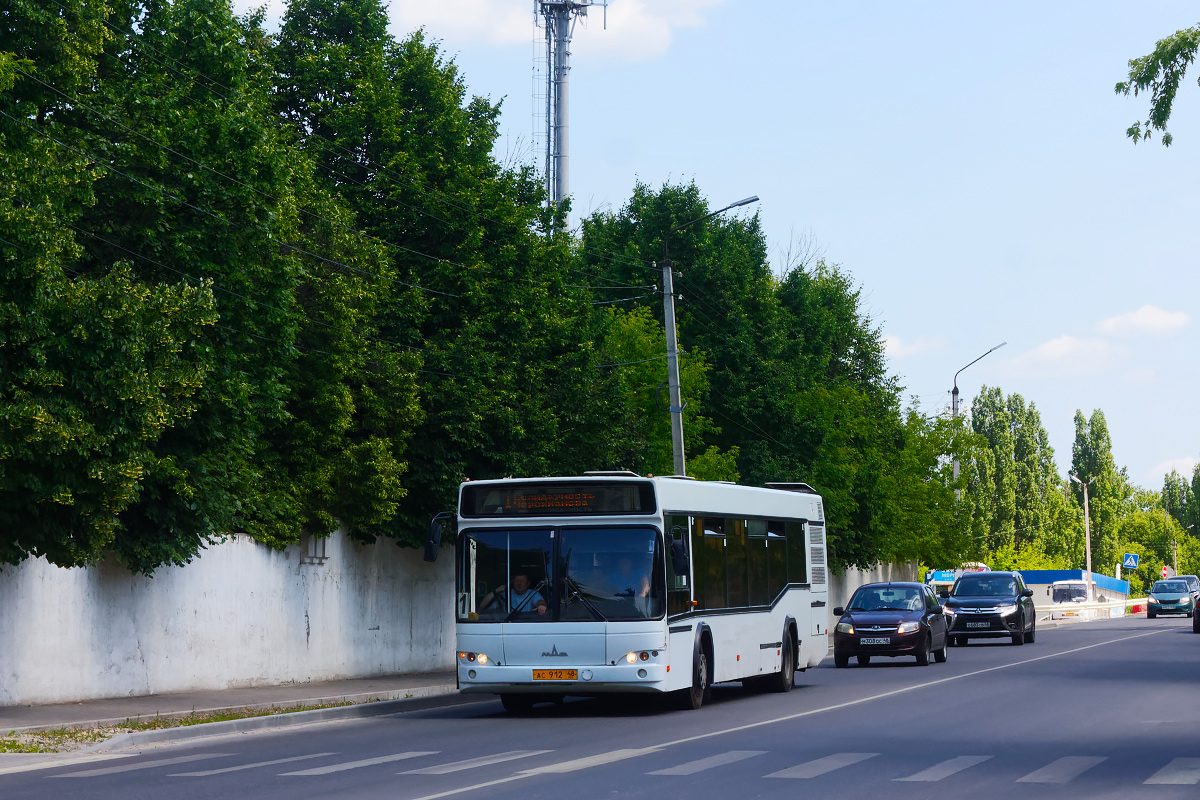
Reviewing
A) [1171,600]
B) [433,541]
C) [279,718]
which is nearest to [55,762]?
[279,718]

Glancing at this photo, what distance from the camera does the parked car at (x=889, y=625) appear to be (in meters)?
30.4

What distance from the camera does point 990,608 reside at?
136 ft

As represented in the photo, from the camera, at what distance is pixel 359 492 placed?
26.7m

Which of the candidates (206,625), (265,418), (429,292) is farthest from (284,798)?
(429,292)

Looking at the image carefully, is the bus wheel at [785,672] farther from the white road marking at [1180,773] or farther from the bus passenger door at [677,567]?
the white road marking at [1180,773]

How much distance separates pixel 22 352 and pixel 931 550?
47.2 meters

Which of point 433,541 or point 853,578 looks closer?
point 433,541

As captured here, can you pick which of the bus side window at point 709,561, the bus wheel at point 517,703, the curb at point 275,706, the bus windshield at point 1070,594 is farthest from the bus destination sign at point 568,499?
the bus windshield at point 1070,594

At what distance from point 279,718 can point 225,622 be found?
562 cm

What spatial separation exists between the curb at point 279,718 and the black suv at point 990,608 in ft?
68.7

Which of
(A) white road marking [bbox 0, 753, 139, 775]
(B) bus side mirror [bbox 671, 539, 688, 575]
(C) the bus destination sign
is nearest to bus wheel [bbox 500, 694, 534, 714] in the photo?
(C) the bus destination sign

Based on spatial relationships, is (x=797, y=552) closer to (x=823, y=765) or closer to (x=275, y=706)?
(x=275, y=706)

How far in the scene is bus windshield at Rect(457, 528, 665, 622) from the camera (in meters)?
18.8

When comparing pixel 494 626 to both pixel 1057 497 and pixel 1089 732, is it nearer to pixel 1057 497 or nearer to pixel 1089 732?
pixel 1089 732
